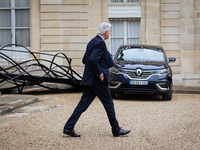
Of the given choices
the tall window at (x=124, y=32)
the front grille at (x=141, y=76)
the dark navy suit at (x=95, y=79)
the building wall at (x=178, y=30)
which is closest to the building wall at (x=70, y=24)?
the tall window at (x=124, y=32)

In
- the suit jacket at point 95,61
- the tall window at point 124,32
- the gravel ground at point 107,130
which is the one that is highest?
the tall window at point 124,32

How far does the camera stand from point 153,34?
15.7 m

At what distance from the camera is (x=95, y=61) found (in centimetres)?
457

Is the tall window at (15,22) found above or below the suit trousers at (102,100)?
above

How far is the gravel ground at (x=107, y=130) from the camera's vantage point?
169 inches

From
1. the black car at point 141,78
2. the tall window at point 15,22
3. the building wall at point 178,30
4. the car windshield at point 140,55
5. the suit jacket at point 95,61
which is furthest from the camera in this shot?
the tall window at point 15,22

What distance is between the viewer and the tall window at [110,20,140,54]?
53.1ft

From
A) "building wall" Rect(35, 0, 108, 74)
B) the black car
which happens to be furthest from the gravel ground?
"building wall" Rect(35, 0, 108, 74)

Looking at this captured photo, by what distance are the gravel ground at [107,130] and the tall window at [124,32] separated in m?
8.85

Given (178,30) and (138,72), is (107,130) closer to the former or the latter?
(138,72)

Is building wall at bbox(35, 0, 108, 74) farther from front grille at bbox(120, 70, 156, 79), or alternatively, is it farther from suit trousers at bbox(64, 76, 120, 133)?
suit trousers at bbox(64, 76, 120, 133)

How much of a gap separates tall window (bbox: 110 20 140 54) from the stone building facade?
52cm

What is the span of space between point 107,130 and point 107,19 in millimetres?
11112

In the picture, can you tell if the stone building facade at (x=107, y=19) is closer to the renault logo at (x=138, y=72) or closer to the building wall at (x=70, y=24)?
the building wall at (x=70, y=24)
